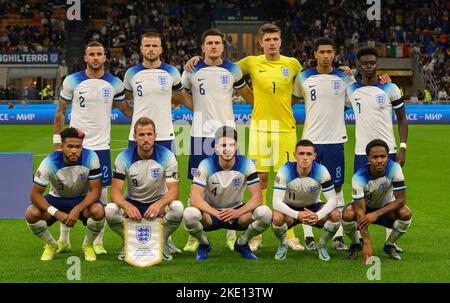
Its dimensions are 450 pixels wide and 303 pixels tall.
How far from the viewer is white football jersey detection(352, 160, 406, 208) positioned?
729 centimetres

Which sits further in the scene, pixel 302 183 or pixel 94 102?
pixel 94 102

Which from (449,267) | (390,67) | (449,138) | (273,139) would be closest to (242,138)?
(449,138)

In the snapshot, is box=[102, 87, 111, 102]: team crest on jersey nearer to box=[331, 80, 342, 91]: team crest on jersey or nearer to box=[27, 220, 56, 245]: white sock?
box=[27, 220, 56, 245]: white sock

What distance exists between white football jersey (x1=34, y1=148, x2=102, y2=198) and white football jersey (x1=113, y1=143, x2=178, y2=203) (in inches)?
9.9

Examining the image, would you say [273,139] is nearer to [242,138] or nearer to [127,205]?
[127,205]

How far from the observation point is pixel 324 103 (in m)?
8.05

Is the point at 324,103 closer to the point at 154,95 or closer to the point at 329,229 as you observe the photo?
the point at 329,229

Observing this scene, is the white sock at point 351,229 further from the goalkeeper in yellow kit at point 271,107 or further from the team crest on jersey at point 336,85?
the team crest on jersey at point 336,85

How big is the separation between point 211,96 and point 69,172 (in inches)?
70.6

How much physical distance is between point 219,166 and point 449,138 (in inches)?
638

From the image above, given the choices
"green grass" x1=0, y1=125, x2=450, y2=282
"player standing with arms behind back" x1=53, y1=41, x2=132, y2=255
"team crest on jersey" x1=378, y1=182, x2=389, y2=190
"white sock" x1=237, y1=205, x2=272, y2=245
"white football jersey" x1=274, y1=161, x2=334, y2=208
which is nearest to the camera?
"green grass" x1=0, y1=125, x2=450, y2=282

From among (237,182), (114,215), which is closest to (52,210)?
(114,215)

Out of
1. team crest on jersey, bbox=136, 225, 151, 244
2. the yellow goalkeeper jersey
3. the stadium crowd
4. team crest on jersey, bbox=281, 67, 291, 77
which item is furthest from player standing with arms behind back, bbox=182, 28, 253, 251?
Answer: the stadium crowd

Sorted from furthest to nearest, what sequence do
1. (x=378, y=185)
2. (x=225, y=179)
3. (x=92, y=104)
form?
(x=92, y=104), (x=225, y=179), (x=378, y=185)
